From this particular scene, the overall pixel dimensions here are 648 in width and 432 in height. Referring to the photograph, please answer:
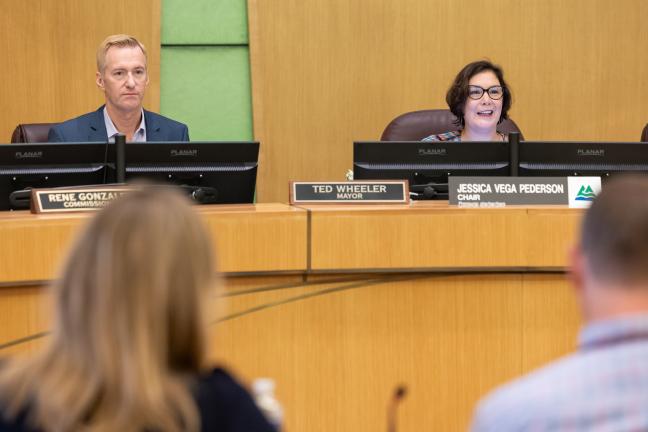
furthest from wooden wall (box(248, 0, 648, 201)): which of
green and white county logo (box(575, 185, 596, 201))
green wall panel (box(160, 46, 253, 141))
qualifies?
green and white county logo (box(575, 185, 596, 201))

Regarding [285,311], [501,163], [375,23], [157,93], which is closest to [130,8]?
[157,93]

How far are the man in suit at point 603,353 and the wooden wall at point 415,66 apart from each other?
4.68 metres

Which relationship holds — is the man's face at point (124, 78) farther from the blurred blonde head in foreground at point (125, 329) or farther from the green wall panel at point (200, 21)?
the blurred blonde head in foreground at point (125, 329)

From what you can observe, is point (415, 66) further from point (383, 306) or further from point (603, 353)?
point (603, 353)

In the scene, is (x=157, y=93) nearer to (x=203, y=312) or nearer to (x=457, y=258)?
(x=457, y=258)

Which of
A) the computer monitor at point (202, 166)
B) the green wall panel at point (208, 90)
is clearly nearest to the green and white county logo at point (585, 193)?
the computer monitor at point (202, 166)

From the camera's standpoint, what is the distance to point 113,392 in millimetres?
1342

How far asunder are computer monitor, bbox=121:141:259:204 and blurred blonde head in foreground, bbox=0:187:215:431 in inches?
86.5

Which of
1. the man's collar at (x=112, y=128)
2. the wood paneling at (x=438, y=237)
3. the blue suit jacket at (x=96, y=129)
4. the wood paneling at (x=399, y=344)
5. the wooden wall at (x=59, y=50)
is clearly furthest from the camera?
the wooden wall at (x=59, y=50)

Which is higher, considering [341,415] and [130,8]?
[130,8]

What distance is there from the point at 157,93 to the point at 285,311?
3106 millimetres

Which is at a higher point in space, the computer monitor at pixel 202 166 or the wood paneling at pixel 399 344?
the computer monitor at pixel 202 166

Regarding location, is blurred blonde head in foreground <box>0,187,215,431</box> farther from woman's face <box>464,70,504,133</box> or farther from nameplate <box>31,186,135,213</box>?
woman's face <box>464,70,504,133</box>

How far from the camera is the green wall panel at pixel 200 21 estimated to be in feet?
19.5
